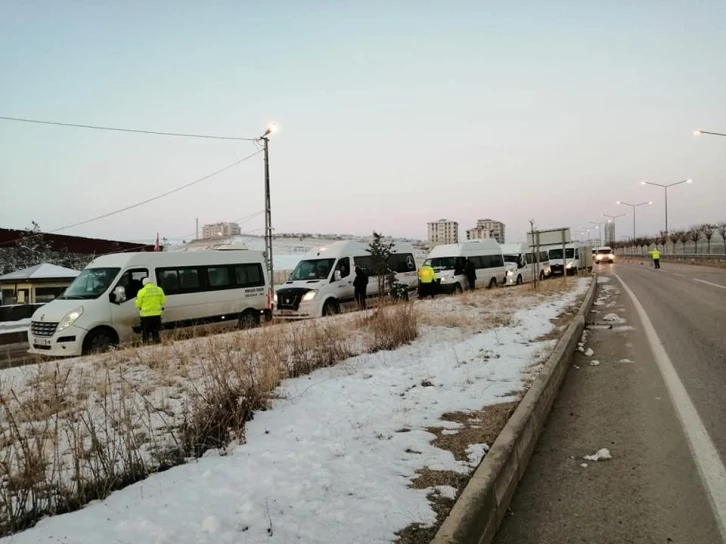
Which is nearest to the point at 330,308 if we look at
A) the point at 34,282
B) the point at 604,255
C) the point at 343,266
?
the point at 343,266

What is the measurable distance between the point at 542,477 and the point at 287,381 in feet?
10.9

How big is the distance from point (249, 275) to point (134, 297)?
3.84 meters

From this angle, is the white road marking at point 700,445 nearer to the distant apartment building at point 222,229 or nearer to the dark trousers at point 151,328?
the dark trousers at point 151,328

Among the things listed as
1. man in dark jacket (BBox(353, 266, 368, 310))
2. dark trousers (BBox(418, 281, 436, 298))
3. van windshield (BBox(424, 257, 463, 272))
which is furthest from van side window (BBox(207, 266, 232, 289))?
van windshield (BBox(424, 257, 463, 272))

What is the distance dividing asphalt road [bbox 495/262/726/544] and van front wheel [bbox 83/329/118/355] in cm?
938

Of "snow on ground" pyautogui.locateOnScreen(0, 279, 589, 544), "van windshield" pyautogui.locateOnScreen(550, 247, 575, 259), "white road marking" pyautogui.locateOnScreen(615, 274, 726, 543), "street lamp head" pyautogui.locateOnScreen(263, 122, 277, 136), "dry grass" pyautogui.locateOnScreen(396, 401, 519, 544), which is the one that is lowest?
"white road marking" pyautogui.locateOnScreen(615, 274, 726, 543)

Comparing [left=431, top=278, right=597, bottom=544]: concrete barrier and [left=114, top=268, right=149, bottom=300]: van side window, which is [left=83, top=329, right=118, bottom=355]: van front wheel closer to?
[left=114, top=268, right=149, bottom=300]: van side window

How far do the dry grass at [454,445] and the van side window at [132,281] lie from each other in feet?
30.9

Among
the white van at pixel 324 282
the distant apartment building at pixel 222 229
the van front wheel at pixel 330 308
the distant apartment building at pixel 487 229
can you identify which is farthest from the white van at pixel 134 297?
the distant apartment building at pixel 487 229

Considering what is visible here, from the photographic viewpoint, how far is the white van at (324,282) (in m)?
15.4

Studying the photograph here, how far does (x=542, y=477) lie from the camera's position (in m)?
3.94

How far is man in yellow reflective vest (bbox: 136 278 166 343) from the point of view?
10836 mm

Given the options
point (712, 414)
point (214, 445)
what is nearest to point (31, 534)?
point (214, 445)

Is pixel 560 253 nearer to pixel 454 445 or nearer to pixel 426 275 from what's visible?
pixel 426 275
